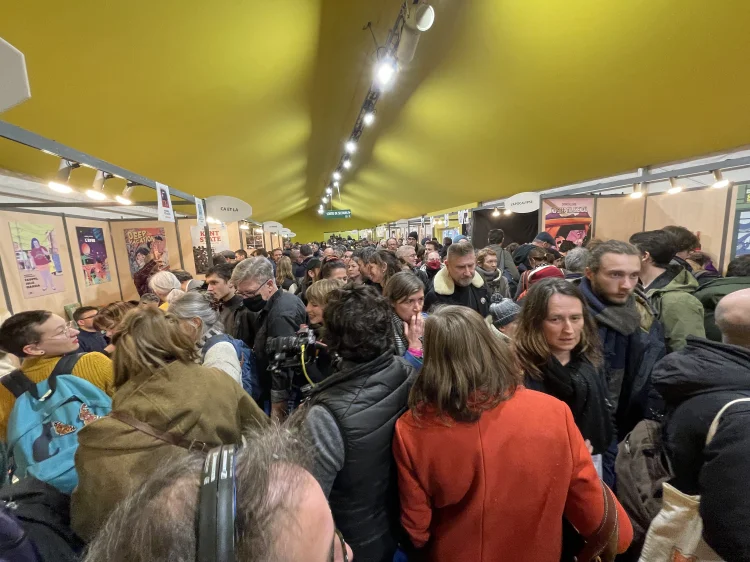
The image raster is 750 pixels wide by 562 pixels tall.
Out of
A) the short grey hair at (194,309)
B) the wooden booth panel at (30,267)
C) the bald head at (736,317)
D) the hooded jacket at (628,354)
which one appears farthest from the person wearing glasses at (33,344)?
the bald head at (736,317)

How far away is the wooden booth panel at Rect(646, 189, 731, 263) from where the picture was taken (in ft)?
13.5

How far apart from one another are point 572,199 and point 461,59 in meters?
3.20

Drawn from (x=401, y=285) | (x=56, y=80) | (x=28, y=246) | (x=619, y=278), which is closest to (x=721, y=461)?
(x=619, y=278)

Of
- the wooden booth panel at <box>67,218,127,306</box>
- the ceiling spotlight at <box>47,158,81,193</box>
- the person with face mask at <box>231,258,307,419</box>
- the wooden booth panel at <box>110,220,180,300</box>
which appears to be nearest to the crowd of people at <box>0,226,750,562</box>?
the person with face mask at <box>231,258,307,419</box>

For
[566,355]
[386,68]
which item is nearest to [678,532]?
[566,355]

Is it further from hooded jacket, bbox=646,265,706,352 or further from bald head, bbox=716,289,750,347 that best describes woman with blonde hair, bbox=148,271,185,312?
hooded jacket, bbox=646,265,706,352

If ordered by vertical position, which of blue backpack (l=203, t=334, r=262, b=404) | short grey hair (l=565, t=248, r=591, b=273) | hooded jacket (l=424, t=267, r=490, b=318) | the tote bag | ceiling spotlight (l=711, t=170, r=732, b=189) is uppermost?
ceiling spotlight (l=711, t=170, r=732, b=189)

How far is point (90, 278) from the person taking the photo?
4281mm

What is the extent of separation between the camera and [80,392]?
1.51m

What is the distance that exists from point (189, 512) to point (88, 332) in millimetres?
3245

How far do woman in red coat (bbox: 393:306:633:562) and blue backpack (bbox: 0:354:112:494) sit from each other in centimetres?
140

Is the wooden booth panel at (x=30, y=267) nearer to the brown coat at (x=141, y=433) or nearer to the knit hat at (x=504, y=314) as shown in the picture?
the brown coat at (x=141, y=433)

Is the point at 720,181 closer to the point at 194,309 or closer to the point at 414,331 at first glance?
the point at 414,331

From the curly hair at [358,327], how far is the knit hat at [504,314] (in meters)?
1.10
